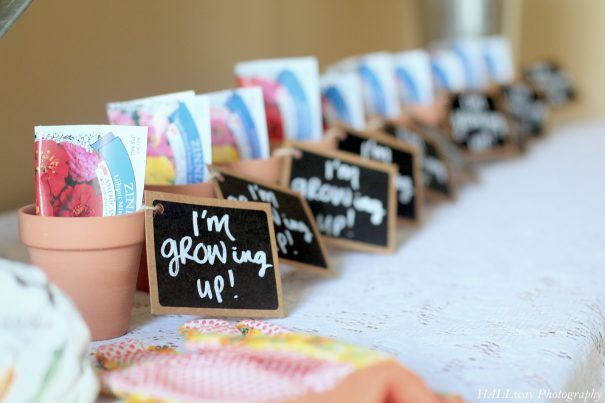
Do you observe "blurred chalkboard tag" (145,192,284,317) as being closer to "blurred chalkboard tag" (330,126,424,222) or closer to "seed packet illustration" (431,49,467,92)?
"blurred chalkboard tag" (330,126,424,222)

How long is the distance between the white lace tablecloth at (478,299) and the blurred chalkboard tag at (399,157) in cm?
5

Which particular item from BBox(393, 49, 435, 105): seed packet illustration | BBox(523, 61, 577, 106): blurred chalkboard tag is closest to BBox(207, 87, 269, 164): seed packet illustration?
BBox(393, 49, 435, 105): seed packet illustration

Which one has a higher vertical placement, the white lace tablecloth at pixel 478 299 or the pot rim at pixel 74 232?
the pot rim at pixel 74 232

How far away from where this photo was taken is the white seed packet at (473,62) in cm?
221

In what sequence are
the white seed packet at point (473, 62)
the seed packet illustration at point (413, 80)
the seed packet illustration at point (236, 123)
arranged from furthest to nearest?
the white seed packet at point (473, 62), the seed packet illustration at point (413, 80), the seed packet illustration at point (236, 123)

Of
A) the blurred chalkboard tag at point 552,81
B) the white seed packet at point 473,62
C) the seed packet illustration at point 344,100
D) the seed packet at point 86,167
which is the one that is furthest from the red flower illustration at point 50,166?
the blurred chalkboard tag at point 552,81

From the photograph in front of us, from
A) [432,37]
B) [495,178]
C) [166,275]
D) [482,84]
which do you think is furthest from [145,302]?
[432,37]

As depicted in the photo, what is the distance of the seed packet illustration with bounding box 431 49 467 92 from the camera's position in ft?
6.82

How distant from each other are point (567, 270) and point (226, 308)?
473mm

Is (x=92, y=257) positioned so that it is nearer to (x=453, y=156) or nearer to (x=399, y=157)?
(x=399, y=157)

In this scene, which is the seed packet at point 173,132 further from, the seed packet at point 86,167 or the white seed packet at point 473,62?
the white seed packet at point 473,62

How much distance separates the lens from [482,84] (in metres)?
2.29

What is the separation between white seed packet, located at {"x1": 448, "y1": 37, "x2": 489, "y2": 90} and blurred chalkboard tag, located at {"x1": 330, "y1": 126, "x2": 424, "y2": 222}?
2.96 feet

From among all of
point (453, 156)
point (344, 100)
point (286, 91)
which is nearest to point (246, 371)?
point (286, 91)
